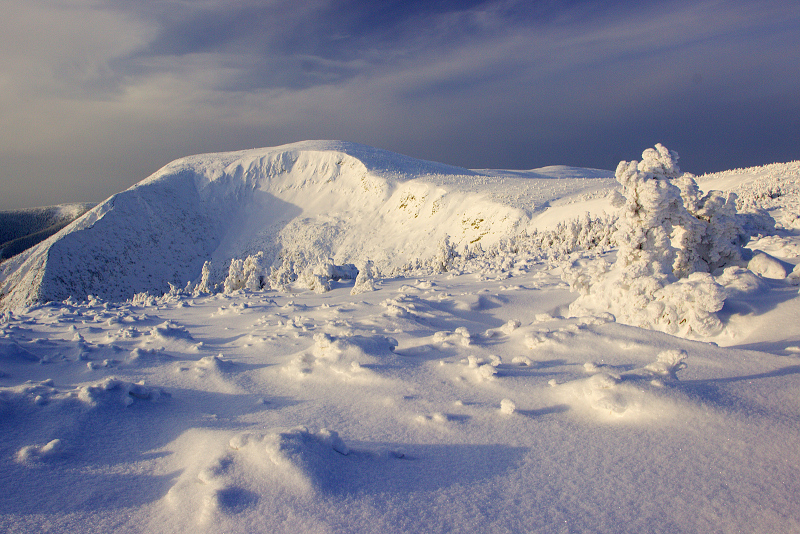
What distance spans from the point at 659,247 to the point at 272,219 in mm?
47654

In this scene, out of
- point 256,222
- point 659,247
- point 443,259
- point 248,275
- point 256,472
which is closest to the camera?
point 256,472

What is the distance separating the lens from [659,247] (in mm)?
7160

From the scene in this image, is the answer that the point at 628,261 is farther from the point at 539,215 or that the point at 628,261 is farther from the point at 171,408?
the point at 539,215

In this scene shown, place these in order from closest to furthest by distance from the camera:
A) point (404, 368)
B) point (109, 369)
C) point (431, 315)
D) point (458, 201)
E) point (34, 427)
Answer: point (34, 427)
point (404, 368)
point (109, 369)
point (431, 315)
point (458, 201)

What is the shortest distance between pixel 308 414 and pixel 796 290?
646 centimetres

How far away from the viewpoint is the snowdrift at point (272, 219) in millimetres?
34844

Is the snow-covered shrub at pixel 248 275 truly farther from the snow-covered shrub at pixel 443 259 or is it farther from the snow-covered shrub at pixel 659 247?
the snow-covered shrub at pixel 659 247

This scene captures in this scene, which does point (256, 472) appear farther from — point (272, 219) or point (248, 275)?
point (272, 219)

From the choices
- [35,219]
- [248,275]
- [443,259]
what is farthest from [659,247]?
[35,219]

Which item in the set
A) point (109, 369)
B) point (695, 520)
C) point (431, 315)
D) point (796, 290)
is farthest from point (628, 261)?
point (109, 369)

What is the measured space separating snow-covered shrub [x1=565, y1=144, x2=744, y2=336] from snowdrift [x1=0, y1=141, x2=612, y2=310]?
20968 millimetres

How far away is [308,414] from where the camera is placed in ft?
11.7

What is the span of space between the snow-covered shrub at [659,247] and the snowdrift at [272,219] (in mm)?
20968

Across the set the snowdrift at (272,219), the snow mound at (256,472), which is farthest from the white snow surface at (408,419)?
the snowdrift at (272,219)
